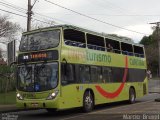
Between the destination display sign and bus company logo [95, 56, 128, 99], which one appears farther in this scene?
bus company logo [95, 56, 128, 99]

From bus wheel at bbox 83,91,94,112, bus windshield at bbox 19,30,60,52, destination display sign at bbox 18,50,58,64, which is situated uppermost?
bus windshield at bbox 19,30,60,52

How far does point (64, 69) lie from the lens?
19000mm

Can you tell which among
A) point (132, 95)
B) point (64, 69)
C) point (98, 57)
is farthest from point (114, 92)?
point (64, 69)

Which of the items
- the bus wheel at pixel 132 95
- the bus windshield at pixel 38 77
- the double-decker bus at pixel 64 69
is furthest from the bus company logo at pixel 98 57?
the bus wheel at pixel 132 95

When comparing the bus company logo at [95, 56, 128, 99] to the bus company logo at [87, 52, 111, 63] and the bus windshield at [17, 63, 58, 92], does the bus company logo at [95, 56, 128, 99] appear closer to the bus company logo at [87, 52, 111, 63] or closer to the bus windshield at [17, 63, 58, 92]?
the bus company logo at [87, 52, 111, 63]

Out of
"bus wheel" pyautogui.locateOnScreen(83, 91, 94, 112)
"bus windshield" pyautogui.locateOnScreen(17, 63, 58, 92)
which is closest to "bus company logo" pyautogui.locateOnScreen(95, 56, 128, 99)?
"bus wheel" pyautogui.locateOnScreen(83, 91, 94, 112)

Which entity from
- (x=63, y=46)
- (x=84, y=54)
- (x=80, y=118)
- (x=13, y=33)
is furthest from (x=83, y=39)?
(x=13, y=33)

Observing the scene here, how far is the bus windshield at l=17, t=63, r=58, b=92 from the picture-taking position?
1873 cm

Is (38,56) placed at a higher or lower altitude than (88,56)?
lower

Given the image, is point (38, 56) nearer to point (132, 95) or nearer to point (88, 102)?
point (88, 102)

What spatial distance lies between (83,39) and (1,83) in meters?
17.1

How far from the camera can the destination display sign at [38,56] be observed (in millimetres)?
18953

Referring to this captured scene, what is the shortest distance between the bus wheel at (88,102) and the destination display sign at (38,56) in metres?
3.04

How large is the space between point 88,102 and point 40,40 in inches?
155
